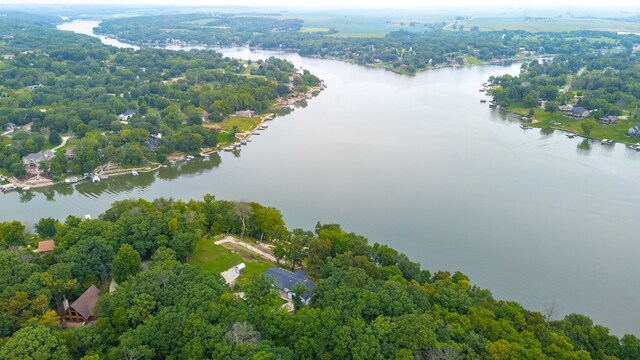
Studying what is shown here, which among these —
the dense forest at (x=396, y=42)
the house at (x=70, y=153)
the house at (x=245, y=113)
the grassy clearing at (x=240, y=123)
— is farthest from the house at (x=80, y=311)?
the dense forest at (x=396, y=42)

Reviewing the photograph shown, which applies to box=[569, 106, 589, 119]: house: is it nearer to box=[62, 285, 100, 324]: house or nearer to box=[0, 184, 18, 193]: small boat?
box=[62, 285, 100, 324]: house

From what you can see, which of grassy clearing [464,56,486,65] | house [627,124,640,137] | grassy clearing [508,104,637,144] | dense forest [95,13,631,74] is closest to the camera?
house [627,124,640,137]

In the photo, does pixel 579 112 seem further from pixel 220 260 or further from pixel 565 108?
pixel 220 260

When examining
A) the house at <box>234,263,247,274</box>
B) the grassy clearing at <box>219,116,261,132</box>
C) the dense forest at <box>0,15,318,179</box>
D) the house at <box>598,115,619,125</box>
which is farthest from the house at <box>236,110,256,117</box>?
the house at <box>598,115,619,125</box>

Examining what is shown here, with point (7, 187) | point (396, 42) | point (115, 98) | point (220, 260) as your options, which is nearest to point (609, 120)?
point (220, 260)

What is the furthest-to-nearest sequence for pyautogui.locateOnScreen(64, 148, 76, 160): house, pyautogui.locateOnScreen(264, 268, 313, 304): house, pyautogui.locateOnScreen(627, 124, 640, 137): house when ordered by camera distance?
pyautogui.locateOnScreen(627, 124, 640, 137): house
pyautogui.locateOnScreen(64, 148, 76, 160): house
pyautogui.locateOnScreen(264, 268, 313, 304): house

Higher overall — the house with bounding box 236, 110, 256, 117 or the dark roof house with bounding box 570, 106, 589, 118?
the dark roof house with bounding box 570, 106, 589, 118

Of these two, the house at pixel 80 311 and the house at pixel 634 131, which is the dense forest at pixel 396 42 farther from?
the house at pixel 80 311
